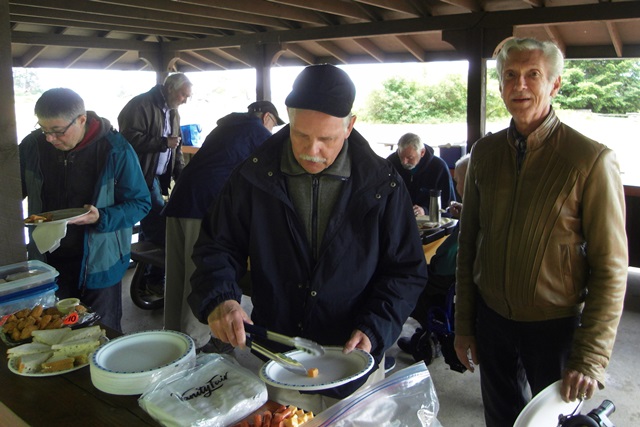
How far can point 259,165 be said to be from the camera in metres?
1.45

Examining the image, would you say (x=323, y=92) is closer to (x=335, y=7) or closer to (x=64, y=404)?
(x=64, y=404)

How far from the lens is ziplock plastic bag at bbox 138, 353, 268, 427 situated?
1.04m

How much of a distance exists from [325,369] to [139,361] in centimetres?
45

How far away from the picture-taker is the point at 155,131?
15.3 feet

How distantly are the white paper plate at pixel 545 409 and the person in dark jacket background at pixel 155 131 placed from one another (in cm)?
356

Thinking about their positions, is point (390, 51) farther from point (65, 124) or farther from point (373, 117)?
point (373, 117)

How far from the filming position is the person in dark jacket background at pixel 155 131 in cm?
453

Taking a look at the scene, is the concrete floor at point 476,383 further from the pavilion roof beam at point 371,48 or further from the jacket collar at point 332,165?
the pavilion roof beam at point 371,48

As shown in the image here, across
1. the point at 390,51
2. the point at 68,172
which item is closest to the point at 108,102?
the point at 390,51

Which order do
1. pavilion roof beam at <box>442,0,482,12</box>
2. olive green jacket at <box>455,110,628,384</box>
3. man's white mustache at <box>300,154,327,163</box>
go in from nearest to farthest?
man's white mustache at <box>300,154,327,163</box> → olive green jacket at <box>455,110,628,384</box> → pavilion roof beam at <box>442,0,482,12</box>

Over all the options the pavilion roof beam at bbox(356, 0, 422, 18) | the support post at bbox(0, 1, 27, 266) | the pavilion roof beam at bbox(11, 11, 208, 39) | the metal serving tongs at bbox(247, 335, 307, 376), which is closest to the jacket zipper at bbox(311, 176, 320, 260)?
the metal serving tongs at bbox(247, 335, 307, 376)

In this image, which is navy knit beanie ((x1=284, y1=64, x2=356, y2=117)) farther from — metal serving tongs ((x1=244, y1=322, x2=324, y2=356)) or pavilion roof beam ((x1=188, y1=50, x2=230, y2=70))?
pavilion roof beam ((x1=188, y1=50, x2=230, y2=70))

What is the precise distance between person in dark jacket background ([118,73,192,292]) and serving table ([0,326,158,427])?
10.3ft

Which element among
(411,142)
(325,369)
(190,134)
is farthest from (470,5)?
→ (190,134)
